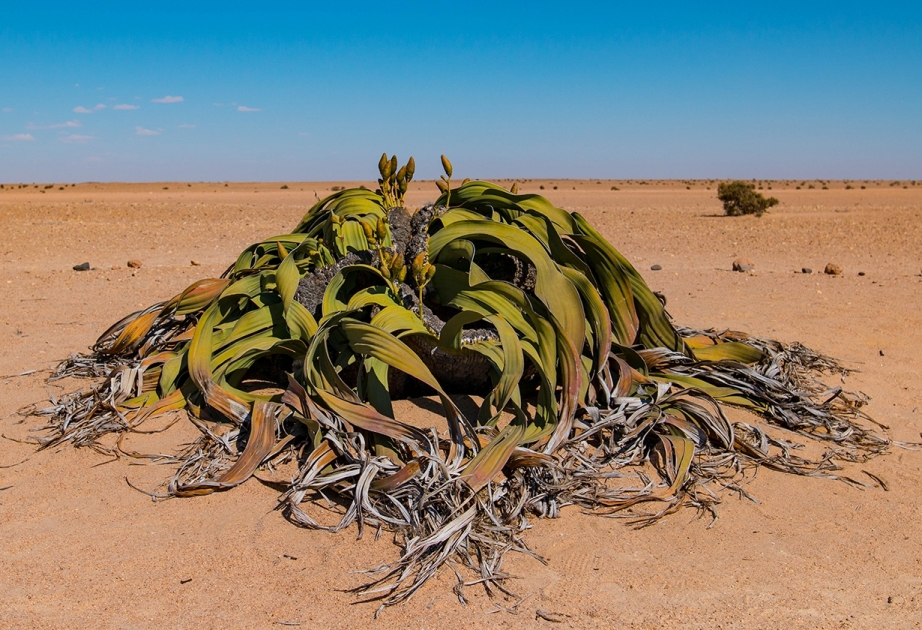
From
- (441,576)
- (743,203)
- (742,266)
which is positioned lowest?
(441,576)

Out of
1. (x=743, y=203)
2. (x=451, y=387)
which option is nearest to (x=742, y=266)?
(x=451, y=387)

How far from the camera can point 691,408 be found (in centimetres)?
264

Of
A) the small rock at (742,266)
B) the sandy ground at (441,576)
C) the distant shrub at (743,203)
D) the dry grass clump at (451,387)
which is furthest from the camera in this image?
the distant shrub at (743,203)

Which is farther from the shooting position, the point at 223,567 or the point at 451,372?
the point at 451,372

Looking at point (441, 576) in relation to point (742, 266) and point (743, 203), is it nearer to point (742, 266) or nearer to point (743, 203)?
point (742, 266)

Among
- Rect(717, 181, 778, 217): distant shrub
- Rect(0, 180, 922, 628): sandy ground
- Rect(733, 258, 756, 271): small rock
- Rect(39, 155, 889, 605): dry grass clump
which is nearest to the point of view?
Rect(0, 180, 922, 628): sandy ground

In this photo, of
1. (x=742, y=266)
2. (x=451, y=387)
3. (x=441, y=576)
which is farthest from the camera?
(x=742, y=266)

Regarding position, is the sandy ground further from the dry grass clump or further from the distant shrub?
the distant shrub

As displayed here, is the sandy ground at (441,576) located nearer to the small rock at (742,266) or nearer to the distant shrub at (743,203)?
the small rock at (742,266)

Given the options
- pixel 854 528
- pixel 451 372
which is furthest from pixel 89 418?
pixel 854 528

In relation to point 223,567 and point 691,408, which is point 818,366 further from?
point 223,567

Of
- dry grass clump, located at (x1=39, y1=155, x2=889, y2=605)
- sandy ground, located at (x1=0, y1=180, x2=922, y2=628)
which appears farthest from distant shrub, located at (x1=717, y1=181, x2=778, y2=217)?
dry grass clump, located at (x1=39, y1=155, x2=889, y2=605)

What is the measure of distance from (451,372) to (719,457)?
3.01 ft

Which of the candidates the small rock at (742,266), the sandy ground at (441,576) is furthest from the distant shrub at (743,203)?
the sandy ground at (441,576)
